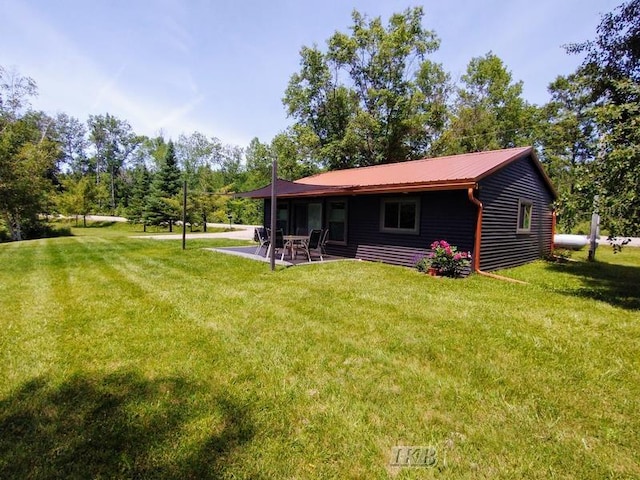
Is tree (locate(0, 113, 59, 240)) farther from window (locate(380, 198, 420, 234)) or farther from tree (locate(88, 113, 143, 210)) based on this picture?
tree (locate(88, 113, 143, 210))

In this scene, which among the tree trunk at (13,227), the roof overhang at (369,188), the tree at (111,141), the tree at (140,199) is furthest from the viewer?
the tree at (111,141)

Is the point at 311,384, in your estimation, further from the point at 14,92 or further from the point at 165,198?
the point at 14,92

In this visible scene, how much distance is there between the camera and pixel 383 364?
3014mm

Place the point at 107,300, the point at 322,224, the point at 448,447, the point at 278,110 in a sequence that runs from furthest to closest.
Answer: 1. the point at 278,110
2. the point at 322,224
3. the point at 107,300
4. the point at 448,447

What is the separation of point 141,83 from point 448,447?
14742 mm

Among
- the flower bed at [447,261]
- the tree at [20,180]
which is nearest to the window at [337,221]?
the flower bed at [447,261]

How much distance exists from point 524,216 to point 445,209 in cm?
326

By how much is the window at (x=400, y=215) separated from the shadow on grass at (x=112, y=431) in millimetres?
6701

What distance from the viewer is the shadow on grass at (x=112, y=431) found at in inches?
69.6

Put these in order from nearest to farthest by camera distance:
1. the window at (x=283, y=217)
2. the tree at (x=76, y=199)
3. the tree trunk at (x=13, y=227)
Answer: the window at (x=283, y=217) < the tree trunk at (x=13, y=227) < the tree at (x=76, y=199)

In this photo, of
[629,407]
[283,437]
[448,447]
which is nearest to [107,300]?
[283,437]

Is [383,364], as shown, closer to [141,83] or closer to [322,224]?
[322,224]

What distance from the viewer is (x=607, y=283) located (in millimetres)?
7105

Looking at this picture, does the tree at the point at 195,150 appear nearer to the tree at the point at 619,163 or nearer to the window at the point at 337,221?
the window at the point at 337,221
